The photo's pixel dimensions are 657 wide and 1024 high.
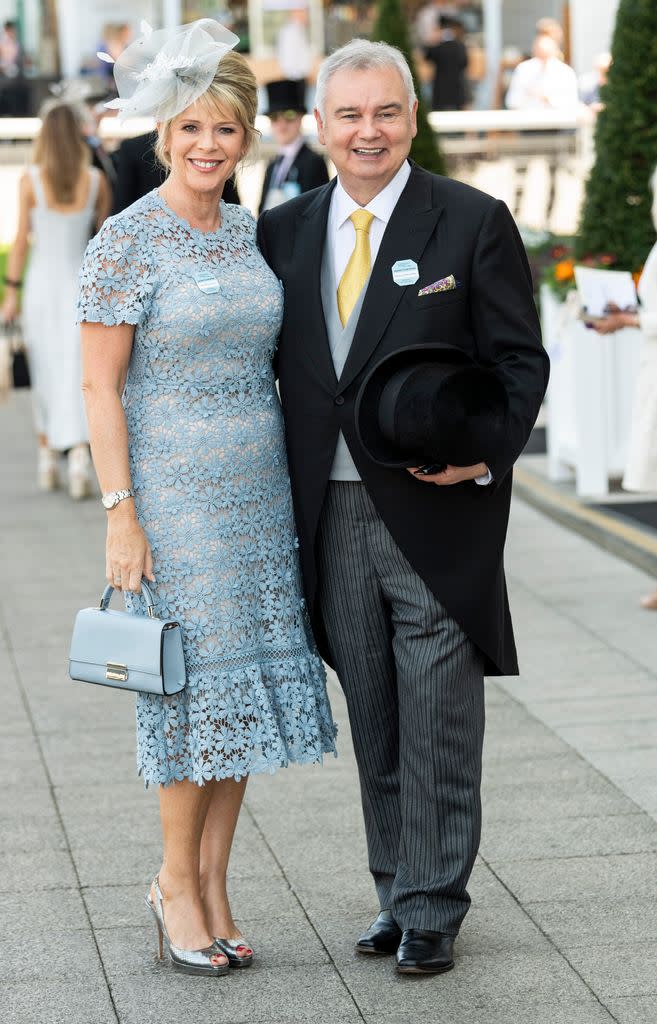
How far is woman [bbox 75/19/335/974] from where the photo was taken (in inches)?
138

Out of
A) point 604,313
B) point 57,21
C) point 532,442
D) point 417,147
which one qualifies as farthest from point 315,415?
point 57,21

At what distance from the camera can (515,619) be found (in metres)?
6.88

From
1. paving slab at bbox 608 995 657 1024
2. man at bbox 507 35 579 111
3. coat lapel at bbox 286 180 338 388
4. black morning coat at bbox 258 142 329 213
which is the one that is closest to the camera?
paving slab at bbox 608 995 657 1024

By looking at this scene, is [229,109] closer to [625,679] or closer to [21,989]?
[21,989]

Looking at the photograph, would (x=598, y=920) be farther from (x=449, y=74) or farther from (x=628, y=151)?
(x=449, y=74)

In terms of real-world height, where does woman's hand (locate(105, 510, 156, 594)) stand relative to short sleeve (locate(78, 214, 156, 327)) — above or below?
below

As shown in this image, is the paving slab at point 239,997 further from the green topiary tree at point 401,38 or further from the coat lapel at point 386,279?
the green topiary tree at point 401,38

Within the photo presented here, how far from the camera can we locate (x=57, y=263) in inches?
369

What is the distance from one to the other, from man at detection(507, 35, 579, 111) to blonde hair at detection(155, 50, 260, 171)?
15.3 m

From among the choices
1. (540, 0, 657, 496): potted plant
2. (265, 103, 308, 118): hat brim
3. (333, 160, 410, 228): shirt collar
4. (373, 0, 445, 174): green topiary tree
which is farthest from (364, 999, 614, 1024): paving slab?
(373, 0, 445, 174): green topiary tree

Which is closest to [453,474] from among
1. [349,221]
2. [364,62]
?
[349,221]

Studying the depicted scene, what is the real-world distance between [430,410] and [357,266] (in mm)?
422

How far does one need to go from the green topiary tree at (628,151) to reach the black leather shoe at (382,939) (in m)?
5.68

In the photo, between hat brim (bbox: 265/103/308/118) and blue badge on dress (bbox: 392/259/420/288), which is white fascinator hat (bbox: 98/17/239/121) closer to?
blue badge on dress (bbox: 392/259/420/288)
